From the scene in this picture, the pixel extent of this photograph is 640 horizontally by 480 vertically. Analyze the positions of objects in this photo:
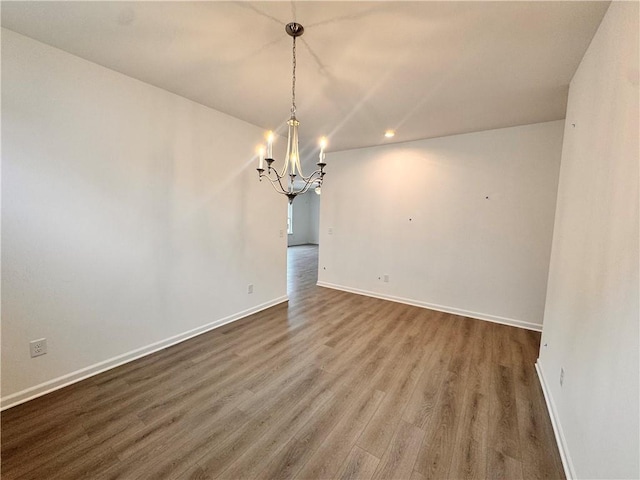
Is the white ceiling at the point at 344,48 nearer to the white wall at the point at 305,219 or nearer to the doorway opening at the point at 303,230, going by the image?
the doorway opening at the point at 303,230

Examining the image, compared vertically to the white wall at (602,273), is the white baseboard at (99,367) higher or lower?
lower

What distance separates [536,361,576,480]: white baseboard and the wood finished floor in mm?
41

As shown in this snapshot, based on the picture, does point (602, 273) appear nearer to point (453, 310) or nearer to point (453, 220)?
point (453, 220)

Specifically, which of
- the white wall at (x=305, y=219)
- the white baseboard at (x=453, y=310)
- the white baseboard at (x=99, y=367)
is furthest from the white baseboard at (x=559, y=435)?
the white wall at (x=305, y=219)

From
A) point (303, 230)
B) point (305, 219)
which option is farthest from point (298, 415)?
point (305, 219)

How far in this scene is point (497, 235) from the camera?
345cm

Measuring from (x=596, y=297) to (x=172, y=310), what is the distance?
3329 mm

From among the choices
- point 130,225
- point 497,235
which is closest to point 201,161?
point 130,225

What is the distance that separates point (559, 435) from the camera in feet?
5.33

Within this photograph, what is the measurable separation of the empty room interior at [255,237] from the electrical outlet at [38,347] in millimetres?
16

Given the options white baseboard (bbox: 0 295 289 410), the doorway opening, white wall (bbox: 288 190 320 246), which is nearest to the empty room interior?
white baseboard (bbox: 0 295 289 410)

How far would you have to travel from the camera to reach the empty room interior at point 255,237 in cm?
141

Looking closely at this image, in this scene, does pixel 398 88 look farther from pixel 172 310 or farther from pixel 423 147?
pixel 172 310

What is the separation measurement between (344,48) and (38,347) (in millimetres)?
3125
